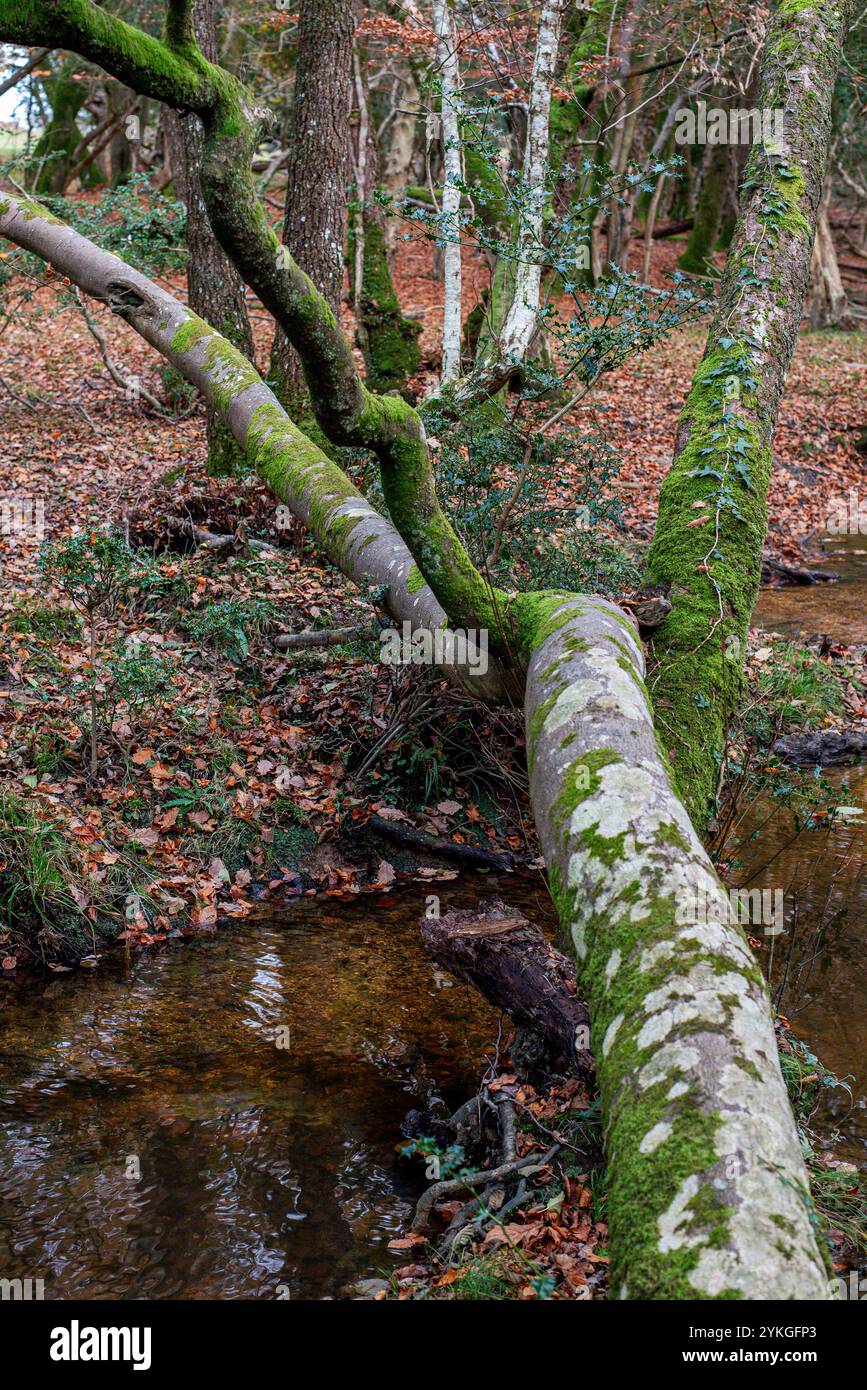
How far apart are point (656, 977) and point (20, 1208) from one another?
2672mm

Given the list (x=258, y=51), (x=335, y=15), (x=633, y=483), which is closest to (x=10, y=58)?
(x=258, y=51)

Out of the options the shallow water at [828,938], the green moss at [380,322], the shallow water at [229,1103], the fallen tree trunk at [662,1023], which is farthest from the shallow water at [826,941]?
the green moss at [380,322]

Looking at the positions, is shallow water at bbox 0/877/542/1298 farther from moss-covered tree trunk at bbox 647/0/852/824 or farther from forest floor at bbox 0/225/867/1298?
moss-covered tree trunk at bbox 647/0/852/824

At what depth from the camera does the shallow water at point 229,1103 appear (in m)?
3.74

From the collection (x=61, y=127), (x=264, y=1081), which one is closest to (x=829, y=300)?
(x=61, y=127)

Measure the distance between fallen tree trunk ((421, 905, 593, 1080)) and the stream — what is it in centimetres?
56

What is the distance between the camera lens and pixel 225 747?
7.13m

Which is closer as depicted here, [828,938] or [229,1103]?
[229,1103]

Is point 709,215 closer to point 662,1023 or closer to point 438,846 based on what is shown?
point 438,846

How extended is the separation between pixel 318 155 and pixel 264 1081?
342 inches

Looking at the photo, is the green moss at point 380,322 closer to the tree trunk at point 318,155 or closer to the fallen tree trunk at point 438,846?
the tree trunk at point 318,155

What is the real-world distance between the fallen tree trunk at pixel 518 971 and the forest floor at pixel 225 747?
0.22 meters

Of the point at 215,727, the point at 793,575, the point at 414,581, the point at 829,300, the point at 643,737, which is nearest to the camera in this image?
the point at 643,737
